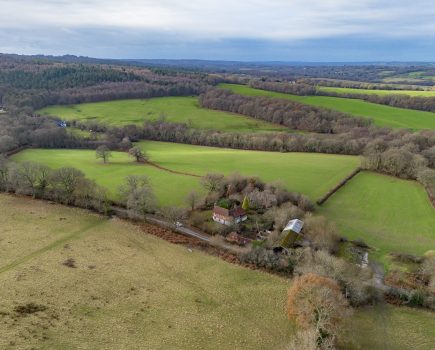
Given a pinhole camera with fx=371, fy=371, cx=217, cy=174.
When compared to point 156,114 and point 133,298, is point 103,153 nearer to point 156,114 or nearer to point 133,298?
point 156,114

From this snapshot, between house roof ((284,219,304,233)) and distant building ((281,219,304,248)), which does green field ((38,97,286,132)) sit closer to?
house roof ((284,219,304,233))

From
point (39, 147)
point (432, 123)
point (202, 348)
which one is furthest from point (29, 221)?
point (432, 123)

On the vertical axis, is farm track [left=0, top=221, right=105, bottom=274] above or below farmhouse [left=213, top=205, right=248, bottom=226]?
below

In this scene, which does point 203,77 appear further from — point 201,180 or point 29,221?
point 29,221

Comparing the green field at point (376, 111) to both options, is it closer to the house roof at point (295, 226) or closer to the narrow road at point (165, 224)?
the house roof at point (295, 226)

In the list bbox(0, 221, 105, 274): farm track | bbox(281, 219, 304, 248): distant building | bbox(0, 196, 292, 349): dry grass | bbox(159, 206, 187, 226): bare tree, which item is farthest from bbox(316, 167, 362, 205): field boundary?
bbox(0, 221, 105, 274): farm track

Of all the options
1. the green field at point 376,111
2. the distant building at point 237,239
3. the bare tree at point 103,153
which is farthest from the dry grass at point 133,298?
the green field at point 376,111
